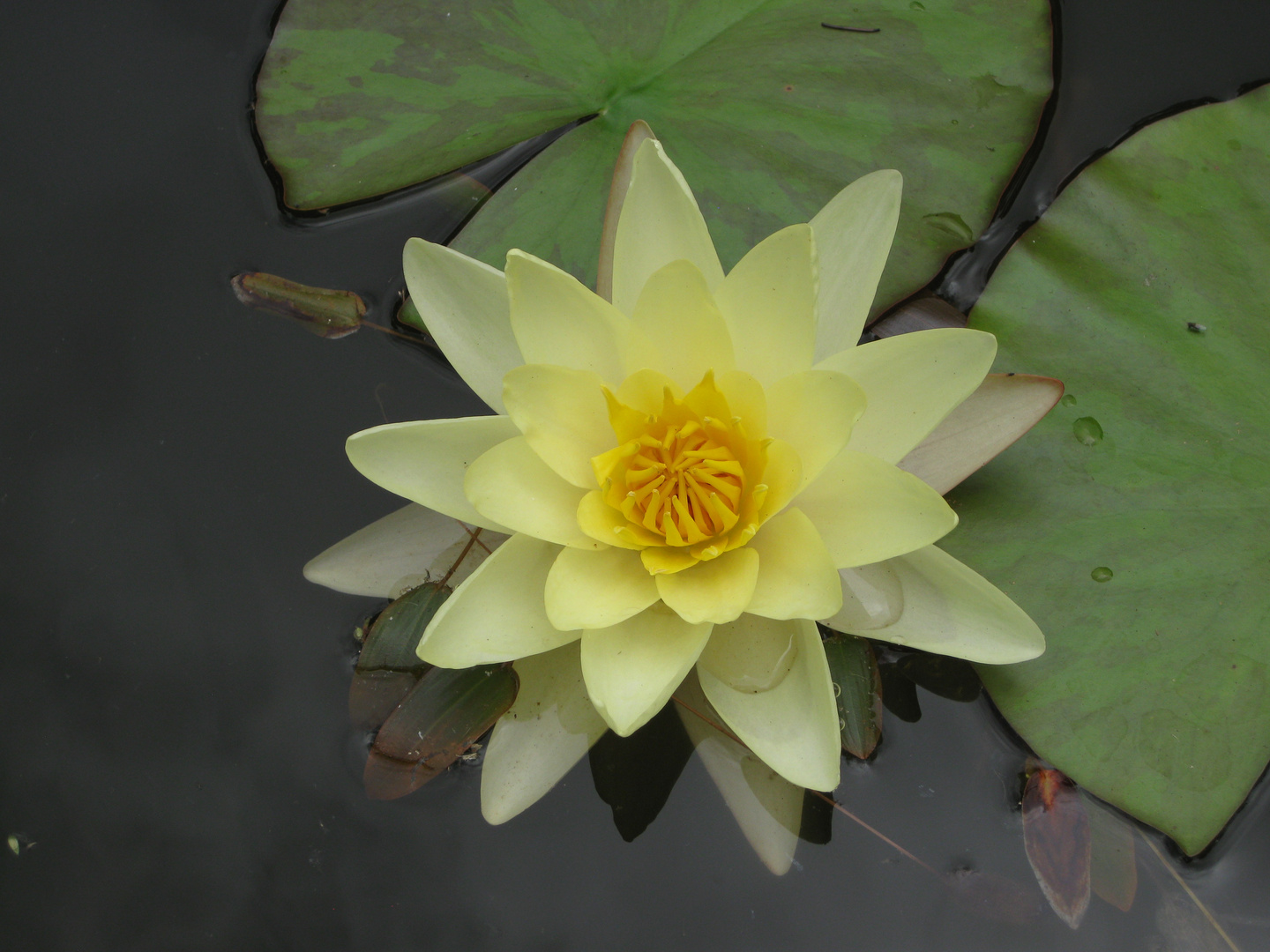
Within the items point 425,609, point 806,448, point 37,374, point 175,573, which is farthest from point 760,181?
point 37,374

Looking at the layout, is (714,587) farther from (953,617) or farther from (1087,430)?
(1087,430)

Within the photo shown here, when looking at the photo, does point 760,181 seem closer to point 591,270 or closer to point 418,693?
point 591,270

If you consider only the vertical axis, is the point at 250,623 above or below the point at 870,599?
below

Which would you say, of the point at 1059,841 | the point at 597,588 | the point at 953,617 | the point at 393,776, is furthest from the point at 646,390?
the point at 1059,841

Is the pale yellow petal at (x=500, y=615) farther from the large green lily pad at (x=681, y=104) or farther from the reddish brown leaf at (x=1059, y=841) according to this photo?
the reddish brown leaf at (x=1059, y=841)

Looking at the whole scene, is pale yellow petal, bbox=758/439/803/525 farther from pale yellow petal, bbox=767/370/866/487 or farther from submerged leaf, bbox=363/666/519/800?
submerged leaf, bbox=363/666/519/800

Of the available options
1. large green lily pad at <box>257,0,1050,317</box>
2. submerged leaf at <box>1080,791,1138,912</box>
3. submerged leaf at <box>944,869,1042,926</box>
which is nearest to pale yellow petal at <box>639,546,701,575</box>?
large green lily pad at <box>257,0,1050,317</box>
